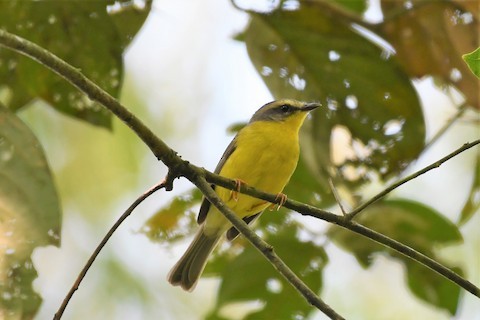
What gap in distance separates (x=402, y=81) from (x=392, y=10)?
0.38 metres

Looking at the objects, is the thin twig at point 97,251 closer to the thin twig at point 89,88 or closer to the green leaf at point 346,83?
the thin twig at point 89,88

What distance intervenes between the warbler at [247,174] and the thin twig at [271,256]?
1.37 meters

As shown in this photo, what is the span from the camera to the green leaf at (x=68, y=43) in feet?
11.6

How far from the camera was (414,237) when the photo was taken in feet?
12.6

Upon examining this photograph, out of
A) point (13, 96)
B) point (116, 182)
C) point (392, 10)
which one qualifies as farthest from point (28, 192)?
point (116, 182)

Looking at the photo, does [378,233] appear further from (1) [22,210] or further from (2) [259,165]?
(2) [259,165]

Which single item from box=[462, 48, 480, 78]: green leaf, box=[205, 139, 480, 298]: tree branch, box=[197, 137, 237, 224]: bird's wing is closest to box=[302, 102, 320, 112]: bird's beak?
box=[197, 137, 237, 224]: bird's wing

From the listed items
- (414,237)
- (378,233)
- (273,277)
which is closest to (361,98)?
(414,237)

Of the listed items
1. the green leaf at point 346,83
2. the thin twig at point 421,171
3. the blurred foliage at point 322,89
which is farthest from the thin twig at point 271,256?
the green leaf at point 346,83

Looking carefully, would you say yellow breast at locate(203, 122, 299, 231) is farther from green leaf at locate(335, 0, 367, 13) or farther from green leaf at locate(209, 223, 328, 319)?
green leaf at locate(335, 0, 367, 13)

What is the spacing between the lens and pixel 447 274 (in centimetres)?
215

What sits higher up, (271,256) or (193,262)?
(193,262)

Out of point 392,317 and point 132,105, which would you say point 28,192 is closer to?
point 132,105

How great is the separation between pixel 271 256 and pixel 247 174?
1.85 m
